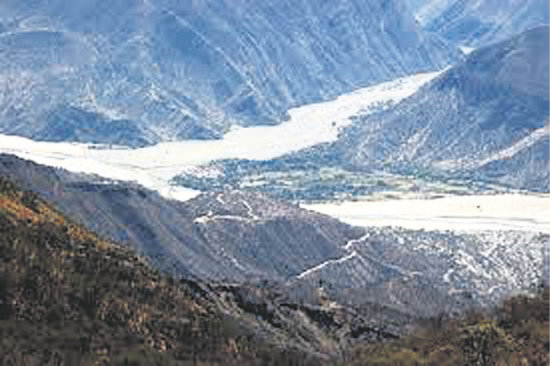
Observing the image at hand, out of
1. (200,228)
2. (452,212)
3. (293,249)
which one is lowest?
(293,249)

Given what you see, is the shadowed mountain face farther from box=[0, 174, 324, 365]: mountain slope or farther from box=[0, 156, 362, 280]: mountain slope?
box=[0, 174, 324, 365]: mountain slope

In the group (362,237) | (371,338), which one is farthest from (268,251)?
(371,338)

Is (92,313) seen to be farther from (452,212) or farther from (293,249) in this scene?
(452,212)

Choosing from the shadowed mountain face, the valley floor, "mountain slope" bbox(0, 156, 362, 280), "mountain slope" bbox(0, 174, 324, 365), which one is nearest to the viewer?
"mountain slope" bbox(0, 174, 324, 365)

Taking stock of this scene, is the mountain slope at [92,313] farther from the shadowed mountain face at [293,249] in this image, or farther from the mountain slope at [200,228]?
the mountain slope at [200,228]

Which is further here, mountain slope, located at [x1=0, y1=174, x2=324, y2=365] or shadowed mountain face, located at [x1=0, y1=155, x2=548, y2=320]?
shadowed mountain face, located at [x1=0, y1=155, x2=548, y2=320]

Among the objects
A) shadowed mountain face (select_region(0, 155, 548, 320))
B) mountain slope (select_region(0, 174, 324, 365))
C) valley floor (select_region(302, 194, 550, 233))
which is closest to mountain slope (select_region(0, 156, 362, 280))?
shadowed mountain face (select_region(0, 155, 548, 320))

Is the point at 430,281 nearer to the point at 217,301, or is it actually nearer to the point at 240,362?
the point at 217,301

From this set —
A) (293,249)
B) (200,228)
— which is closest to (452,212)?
(293,249)

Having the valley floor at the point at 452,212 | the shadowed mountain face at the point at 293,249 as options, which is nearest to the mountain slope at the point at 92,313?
the shadowed mountain face at the point at 293,249
